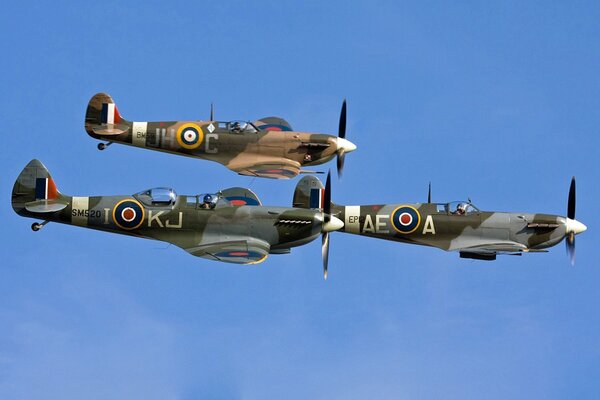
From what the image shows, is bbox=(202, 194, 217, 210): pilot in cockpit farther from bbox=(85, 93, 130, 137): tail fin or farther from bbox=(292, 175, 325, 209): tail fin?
bbox=(85, 93, 130, 137): tail fin

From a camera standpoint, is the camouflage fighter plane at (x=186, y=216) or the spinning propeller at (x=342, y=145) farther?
the spinning propeller at (x=342, y=145)

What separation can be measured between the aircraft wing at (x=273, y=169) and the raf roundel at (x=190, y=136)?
1.76 metres

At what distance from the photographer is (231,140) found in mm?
58281

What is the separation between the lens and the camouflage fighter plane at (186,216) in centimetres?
5347

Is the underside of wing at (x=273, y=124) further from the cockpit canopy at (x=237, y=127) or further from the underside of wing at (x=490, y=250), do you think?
the underside of wing at (x=490, y=250)

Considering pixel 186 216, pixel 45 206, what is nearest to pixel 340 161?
pixel 186 216

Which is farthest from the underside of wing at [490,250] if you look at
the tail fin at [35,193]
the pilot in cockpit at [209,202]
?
the tail fin at [35,193]

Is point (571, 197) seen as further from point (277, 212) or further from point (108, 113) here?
point (108, 113)

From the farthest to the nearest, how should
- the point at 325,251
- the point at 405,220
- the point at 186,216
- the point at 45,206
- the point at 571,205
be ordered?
the point at 571,205 < the point at 405,220 < the point at 45,206 < the point at 186,216 < the point at 325,251

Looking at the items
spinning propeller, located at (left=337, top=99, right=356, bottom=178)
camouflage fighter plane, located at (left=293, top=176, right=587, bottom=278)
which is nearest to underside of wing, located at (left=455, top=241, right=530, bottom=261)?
camouflage fighter plane, located at (left=293, top=176, right=587, bottom=278)

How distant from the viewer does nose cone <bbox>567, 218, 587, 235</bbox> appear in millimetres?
56000

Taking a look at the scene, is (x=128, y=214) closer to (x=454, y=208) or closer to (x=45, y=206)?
(x=45, y=206)

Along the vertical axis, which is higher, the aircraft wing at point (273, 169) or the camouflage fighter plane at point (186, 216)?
the aircraft wing at point (273, 169)

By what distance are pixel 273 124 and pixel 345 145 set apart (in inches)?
96.3
